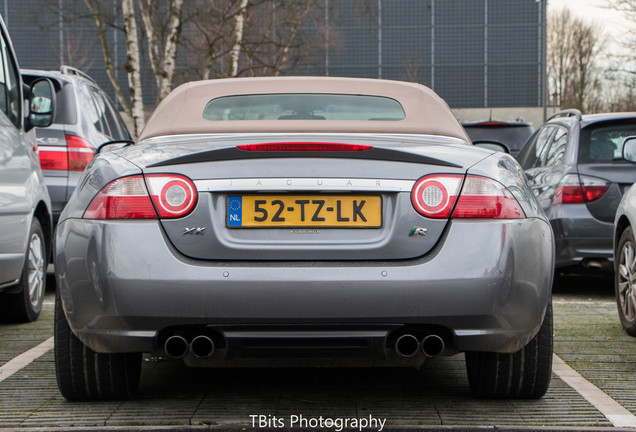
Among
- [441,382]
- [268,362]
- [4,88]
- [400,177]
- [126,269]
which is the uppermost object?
[4,88]

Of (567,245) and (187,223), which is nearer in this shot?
(187,223)

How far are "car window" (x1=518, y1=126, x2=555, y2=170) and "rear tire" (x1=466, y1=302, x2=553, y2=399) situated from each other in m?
5.38

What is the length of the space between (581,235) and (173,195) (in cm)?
531

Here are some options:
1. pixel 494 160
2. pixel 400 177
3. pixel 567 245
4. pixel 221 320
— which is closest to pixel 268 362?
pixel 221 320

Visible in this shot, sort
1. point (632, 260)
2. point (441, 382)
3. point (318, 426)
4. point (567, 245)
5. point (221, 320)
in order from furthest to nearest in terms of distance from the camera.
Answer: point (567, 245) → point (632, 260) → point (441, 382) → point (318, 426) → point (221, 320)

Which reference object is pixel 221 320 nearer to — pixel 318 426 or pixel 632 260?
pixel 318 426

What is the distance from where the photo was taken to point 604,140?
830 centimetres

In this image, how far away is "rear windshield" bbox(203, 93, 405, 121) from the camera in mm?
4816

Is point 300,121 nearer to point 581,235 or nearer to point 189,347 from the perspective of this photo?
point 189,347

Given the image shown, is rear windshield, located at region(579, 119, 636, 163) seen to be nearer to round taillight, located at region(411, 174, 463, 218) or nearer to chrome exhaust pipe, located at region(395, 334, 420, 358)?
round taillight, located at region(411, 174, 463, 218)

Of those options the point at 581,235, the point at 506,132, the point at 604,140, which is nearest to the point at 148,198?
the point at 581,235

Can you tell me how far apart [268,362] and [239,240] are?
476 mm

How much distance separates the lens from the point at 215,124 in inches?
183

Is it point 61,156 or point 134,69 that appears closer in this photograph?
point 61,156
